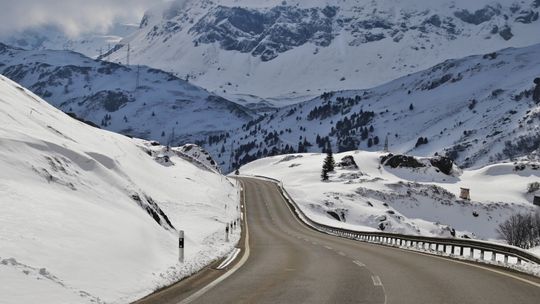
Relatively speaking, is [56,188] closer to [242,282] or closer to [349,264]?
[242,282]

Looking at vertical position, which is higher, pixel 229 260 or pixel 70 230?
pixel 70 230

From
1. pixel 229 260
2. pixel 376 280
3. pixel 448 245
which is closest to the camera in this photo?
pixel 376 280

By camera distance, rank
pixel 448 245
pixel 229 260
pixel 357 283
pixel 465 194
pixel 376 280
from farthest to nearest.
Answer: pixel 465 194, pixel 448 245, pixel 229 260, pixel 376 280, pixel 357 283

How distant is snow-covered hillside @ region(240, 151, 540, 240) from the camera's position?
90438 millimetres

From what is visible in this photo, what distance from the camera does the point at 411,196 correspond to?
111m

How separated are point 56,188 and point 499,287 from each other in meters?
12.8

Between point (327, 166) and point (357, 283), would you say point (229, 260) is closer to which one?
point (357, 283)

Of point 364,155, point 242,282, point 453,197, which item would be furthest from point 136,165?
point 364,155

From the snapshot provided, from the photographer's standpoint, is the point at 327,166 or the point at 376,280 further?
the point at 327,166

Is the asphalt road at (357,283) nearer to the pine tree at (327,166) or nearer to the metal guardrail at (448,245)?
the metal guardrail at (448,245)

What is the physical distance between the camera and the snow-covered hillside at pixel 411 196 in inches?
3561

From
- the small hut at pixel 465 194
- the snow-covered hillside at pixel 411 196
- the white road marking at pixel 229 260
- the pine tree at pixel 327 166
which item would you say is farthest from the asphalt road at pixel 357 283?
the pine tree at pixel 327 166

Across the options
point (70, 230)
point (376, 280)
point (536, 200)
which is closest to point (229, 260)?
point (376, 280)

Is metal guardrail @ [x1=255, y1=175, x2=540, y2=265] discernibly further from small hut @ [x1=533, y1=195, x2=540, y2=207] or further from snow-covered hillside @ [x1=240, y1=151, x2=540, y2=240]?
small hut @ [x1=533, y1=195, x2=540, y2=207]
